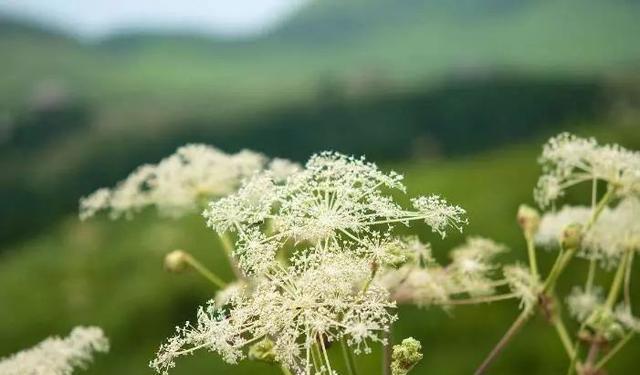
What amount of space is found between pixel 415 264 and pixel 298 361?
1.09ft

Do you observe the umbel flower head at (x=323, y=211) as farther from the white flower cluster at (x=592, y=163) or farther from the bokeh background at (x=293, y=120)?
the bokeh background at (x=293, y=120)

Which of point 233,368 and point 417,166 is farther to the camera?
point 417,166

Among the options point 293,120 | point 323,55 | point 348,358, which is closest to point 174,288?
point 293,120

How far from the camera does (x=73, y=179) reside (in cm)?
585

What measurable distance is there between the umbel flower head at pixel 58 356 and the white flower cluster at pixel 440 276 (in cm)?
45

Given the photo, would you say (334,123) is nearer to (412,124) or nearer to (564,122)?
(412,124)

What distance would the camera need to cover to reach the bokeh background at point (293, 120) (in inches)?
167

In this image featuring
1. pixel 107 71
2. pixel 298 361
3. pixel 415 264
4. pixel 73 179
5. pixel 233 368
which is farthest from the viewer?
pixel 107 71

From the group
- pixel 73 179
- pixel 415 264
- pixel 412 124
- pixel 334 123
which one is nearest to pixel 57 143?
pixel 73 179

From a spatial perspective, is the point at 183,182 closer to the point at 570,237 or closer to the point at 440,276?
the point at 440,276

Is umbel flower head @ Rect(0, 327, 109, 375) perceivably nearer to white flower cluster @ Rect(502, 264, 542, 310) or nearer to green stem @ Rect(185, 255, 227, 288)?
green stem @ Rect(185, 255, 227, 288)

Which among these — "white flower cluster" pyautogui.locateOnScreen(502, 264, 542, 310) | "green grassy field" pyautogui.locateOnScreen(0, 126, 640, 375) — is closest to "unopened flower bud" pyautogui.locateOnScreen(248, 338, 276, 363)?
"white flower cluster" pyautogui.locateOnScreen(502, 264, 542, 310)

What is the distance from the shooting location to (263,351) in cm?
82

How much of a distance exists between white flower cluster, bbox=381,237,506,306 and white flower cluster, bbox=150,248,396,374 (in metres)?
0.27
